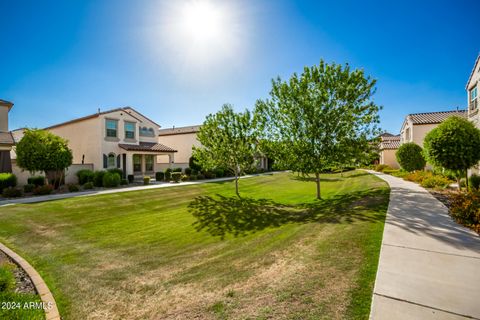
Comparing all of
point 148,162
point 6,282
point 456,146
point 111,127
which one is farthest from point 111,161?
point 456,146

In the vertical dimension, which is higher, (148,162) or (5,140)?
(5,140)

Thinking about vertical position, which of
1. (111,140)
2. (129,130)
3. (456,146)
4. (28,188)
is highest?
(129,130)

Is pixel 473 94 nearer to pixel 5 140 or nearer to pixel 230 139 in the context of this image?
pixel 230 139

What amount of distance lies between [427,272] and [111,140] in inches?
1037

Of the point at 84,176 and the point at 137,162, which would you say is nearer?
the point at 84,176

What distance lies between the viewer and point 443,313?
3.10m

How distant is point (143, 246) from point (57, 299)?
300cm

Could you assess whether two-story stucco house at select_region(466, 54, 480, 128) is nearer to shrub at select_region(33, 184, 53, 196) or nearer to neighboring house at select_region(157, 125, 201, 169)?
neighboring house at select_region(157, 125, 201, 169)

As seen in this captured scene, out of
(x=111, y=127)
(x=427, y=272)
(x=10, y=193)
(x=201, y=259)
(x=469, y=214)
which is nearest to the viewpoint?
(x=427, y=272)

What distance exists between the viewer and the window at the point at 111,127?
78.5ft

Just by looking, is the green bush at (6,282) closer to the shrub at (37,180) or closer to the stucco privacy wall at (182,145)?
the shrub at (37,180)

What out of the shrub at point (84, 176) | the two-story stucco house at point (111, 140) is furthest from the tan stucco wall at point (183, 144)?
the shrub at point (84, 176)

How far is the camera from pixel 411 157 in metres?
23.4

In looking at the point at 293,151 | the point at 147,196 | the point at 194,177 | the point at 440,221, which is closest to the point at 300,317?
the point at 440,221
